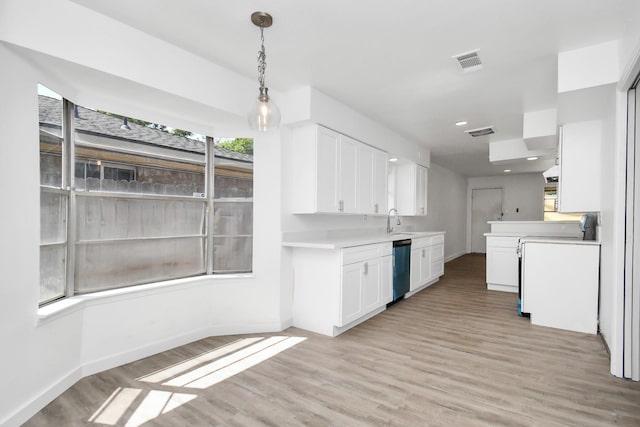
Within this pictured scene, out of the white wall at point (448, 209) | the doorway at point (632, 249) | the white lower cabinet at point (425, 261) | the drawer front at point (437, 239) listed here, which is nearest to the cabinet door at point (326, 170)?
the white lower cabinet at point (425, 261)

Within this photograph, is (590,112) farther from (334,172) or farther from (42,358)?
(42,358)

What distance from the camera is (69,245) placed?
2670 mm

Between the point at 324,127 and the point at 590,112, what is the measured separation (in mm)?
2692

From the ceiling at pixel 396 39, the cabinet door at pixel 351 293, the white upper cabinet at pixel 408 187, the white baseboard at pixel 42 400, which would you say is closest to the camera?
the white baseboard at pixel 42 400

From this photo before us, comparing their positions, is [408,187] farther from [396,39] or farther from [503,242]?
[396,39]

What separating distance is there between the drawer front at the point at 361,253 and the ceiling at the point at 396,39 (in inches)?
70.9

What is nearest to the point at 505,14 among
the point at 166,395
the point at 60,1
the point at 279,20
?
the point at 279,20

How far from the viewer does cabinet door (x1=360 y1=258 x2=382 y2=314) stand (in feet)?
12.6

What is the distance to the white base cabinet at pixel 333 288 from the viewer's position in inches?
137

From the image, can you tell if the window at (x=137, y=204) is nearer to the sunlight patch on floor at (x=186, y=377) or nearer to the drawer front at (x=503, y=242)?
the sunlight patch on floor at (x=186, y=377)

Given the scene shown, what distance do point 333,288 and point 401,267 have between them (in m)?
1.64

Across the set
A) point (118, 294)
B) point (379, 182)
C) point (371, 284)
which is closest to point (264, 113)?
point (118, 294)

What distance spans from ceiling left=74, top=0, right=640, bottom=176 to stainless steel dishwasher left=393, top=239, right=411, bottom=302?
6.50ft

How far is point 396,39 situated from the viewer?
2674 mm
